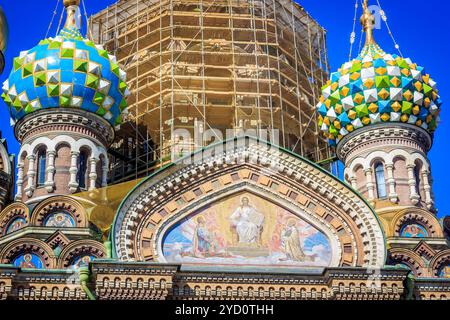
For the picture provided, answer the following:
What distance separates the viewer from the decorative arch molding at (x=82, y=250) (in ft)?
45.1

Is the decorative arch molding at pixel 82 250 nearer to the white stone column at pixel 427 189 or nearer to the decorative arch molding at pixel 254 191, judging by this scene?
the decorative arch molding at pixel 254 191

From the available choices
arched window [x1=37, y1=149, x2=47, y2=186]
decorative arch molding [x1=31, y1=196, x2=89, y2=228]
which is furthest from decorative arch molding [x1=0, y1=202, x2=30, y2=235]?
arched window [x1=37, y1=149, x2=47, y2=186]

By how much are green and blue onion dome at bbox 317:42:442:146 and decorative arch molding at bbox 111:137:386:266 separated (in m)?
2.60

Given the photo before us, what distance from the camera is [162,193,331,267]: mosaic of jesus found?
43.5 feet

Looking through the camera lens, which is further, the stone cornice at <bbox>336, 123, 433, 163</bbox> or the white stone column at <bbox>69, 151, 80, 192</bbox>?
the stone cornice at <bbox>336, 123, 433, 163</bbox>

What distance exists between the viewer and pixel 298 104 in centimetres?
1902

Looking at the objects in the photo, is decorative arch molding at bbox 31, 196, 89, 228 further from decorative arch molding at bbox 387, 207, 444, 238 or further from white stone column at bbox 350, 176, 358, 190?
white stone column at bbox 350, 176, 358, 190

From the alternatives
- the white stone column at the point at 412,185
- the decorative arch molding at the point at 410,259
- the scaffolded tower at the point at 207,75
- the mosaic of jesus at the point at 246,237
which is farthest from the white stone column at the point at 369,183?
the mosaic of jesus at the point at 246,237

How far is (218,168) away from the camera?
14.0 m

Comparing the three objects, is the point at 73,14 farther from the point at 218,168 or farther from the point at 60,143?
the point at 218,168

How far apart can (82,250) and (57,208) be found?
0.90 m

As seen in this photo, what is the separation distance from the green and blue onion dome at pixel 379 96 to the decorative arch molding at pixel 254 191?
2.60 meters
